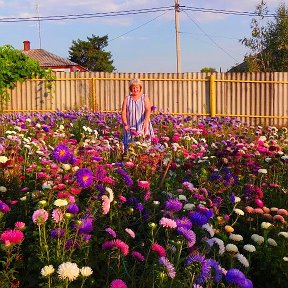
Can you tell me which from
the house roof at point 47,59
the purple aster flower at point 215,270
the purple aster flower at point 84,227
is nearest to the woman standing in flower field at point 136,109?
the purple aster flower at point 84,227

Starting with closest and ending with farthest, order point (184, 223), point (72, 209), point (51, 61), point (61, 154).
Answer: point (184, 223), point (72, 209), point (61, 154), point (51, 61)

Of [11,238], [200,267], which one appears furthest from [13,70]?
[200,267]

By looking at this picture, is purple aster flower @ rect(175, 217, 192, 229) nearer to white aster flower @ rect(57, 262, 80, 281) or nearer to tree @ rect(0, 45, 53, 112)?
white aster flower @ rect(57, 262, 80, 281)

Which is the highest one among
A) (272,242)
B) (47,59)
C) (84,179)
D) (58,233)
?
(47,59)

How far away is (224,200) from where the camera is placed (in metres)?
3.67

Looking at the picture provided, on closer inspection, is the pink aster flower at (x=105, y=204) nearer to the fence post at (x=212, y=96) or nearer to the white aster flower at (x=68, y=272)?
the white aster flower at (x=68, y=272)

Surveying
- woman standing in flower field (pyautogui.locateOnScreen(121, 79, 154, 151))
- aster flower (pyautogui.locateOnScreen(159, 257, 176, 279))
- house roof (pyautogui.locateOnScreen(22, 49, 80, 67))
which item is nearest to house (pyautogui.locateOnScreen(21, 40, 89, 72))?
house roof (pyautogui.locateOnScreen(22, 49, 80, 67))

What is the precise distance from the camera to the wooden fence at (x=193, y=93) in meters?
15.4

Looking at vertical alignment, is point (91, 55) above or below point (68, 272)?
above

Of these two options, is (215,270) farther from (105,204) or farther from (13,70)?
(13,70)

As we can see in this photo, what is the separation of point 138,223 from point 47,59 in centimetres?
4727

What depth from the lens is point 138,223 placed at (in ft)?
9.79

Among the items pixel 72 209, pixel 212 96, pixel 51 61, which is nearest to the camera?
pixel 72 209

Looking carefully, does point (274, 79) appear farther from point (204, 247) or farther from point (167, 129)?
point (204, 247)
